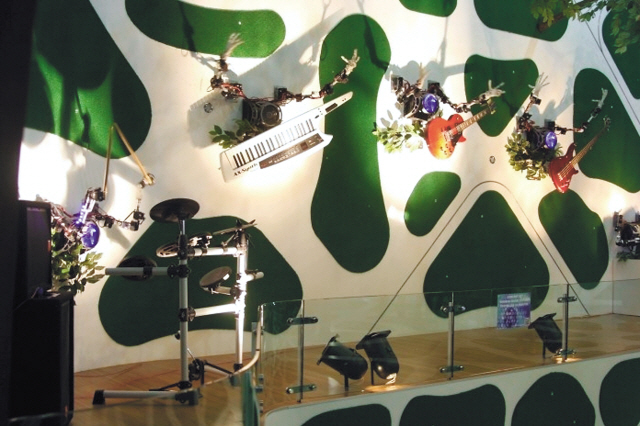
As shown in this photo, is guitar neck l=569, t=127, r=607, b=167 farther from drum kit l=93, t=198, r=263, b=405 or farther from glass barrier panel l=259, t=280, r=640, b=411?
drum kit l=93, t=198, r=263, b=405

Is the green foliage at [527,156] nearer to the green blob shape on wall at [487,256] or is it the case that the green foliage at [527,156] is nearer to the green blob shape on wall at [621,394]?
the green blob shape on wall at [487,256]

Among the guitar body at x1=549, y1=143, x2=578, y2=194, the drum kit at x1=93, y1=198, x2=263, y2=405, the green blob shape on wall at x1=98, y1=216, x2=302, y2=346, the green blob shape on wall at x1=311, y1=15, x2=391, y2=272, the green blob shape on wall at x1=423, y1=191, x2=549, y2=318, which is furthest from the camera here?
the guitar body at x1=549, y1=143, x2=578, y2=194

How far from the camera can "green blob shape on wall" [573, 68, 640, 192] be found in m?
8.08

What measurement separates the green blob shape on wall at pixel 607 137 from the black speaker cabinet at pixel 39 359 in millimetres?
6699

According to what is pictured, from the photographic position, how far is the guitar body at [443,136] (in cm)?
638

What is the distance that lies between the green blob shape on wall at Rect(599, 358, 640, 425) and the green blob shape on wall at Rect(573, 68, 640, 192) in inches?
117

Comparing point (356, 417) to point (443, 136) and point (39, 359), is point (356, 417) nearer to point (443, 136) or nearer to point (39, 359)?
point (39, 359)

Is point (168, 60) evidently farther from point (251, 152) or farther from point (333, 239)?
point (333, 239)

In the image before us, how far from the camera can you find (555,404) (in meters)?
5.09

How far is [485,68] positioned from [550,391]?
352 centimetres

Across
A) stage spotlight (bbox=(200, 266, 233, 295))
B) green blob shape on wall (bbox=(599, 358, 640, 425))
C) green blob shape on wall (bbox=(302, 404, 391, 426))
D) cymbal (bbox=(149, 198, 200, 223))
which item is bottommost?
green blob shape on wall (bbox=(599, 358, 640, 425))

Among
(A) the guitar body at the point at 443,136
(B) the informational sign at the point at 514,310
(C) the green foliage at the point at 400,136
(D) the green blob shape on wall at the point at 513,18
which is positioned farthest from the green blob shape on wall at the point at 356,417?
(D) the green blob shape on wall at the point at 513,18

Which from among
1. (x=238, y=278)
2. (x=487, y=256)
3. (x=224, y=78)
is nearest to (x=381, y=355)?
(x=238, y=278)

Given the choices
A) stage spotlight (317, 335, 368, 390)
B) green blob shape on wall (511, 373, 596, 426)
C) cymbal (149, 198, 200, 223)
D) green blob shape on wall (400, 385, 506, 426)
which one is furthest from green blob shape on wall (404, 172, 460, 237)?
cymbal (149, 198, 200, 223)
